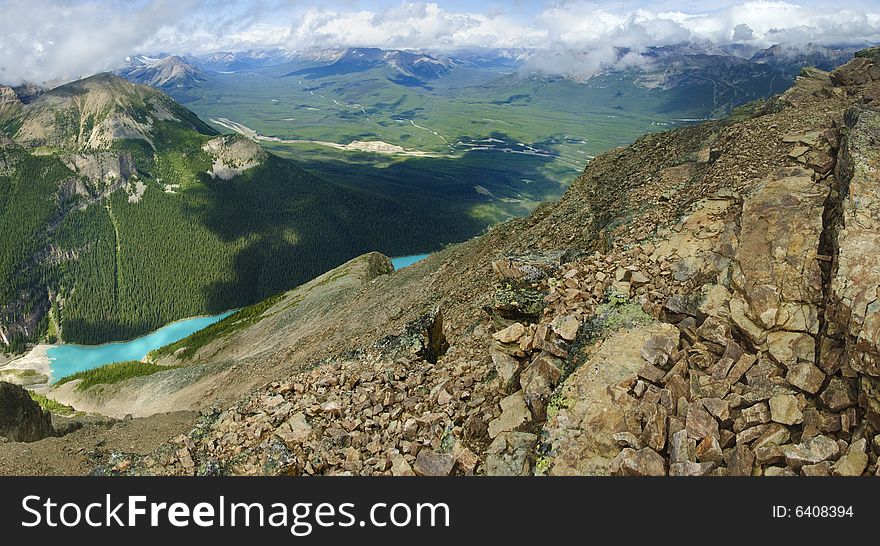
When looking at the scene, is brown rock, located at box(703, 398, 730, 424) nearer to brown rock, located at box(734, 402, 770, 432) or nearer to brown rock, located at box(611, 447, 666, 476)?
brown rock, located at box(734, 402, 770, 432)

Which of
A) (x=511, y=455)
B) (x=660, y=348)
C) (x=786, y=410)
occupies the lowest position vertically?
(x=511, y=455)

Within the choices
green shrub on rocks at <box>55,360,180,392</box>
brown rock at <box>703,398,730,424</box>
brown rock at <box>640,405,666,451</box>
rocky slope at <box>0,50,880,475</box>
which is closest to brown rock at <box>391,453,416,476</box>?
rocky slope at <box>0,50,880,475</box>

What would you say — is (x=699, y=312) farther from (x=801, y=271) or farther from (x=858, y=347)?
(x=858, y=347)

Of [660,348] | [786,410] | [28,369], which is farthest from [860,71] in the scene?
[28,369]

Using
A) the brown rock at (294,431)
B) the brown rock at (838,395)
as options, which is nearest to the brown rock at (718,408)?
the brown rock at (838,395)

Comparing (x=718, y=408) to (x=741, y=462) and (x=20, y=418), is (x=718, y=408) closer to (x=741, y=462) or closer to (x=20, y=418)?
Result: (x=741, y=462)
